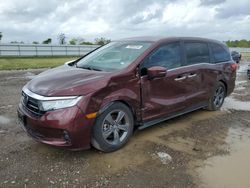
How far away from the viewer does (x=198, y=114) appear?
20.3 ft

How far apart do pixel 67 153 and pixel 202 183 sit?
6.22 ft

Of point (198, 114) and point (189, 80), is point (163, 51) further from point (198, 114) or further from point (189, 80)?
point (198, 114)

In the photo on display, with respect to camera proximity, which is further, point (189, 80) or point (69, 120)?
point (189, 80)

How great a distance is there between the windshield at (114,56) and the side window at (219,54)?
219cm

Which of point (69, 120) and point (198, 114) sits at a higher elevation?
point (69, 120)

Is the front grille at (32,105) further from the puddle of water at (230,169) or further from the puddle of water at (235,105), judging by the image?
the puddle of water at (235,105)

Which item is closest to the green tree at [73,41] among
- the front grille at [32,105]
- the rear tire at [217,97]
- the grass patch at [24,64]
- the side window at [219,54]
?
the grass patch at [24,64]

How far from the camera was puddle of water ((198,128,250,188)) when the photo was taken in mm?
3357

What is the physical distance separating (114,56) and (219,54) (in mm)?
2872

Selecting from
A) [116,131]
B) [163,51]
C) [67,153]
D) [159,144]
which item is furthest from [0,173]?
[163,51]

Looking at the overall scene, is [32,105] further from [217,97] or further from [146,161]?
[217,97]

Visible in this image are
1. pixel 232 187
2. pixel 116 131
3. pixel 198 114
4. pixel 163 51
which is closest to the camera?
pixel 232 187

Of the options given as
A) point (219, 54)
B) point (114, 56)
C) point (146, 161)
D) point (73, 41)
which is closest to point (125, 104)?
point (146, 161)

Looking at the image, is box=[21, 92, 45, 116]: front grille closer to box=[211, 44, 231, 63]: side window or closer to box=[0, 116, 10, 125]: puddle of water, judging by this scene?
box=[0, 116, 10, 125]: puddle of water
